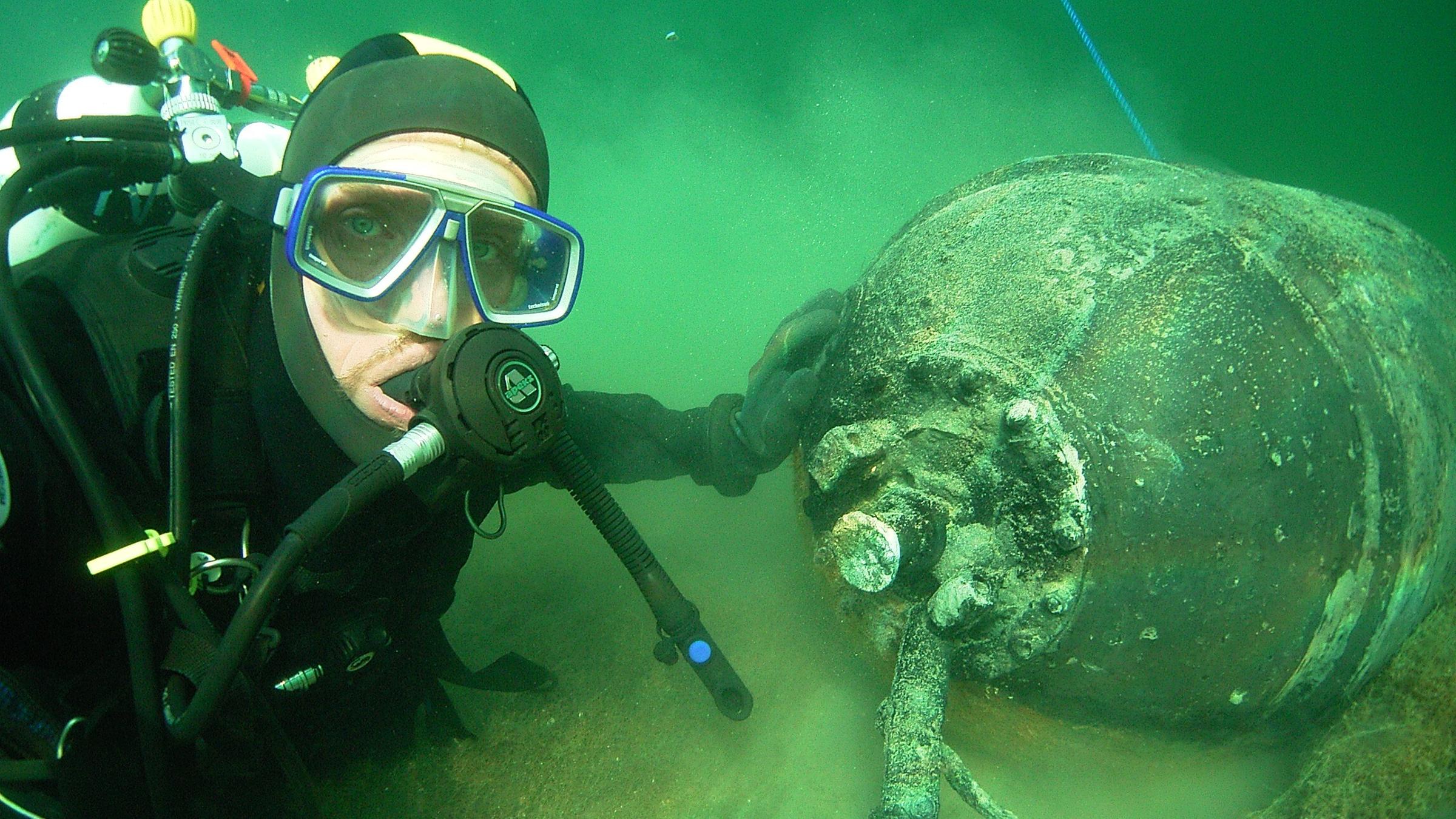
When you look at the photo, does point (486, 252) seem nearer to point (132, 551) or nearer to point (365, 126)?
point (365, 126)

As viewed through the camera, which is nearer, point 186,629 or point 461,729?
point 186,629

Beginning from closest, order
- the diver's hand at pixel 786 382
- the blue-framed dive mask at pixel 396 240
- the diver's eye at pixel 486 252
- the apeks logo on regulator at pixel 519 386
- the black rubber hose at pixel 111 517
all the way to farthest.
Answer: the black rubber hose at pixel 111 517 → the apeks logo on regulator at pixel 519 386 → the blue-framed dive mask at pixel 396 240 → the diver's eye at pixel 486 252 → the diver's hand at pixel 786 382

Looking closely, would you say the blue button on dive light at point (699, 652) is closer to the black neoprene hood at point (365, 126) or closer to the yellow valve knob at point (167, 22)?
the black neoprene hood at point (365, 126)

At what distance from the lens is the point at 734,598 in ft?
11.5

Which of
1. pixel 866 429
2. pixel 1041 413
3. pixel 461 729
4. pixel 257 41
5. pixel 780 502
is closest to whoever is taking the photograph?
pixel 1041 413

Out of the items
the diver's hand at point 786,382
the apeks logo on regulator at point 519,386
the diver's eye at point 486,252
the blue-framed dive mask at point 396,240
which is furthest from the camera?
the diver's hand at point 786,382

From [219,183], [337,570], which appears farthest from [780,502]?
[219,183]

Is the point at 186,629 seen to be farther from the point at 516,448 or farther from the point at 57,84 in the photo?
the point at 57,84

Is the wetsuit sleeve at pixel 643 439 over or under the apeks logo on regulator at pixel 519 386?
under

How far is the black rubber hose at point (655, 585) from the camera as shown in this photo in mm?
1943

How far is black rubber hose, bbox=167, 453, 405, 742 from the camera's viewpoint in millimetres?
1080

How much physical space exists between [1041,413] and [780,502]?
3392 mm

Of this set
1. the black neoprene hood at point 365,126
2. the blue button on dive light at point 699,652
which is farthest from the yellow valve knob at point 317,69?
the blue button on dive light at point 699,652

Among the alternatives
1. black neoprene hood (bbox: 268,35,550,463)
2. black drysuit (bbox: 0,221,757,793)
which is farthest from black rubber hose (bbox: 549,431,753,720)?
black neoprene hood (bbox: 268,35,550,463)
